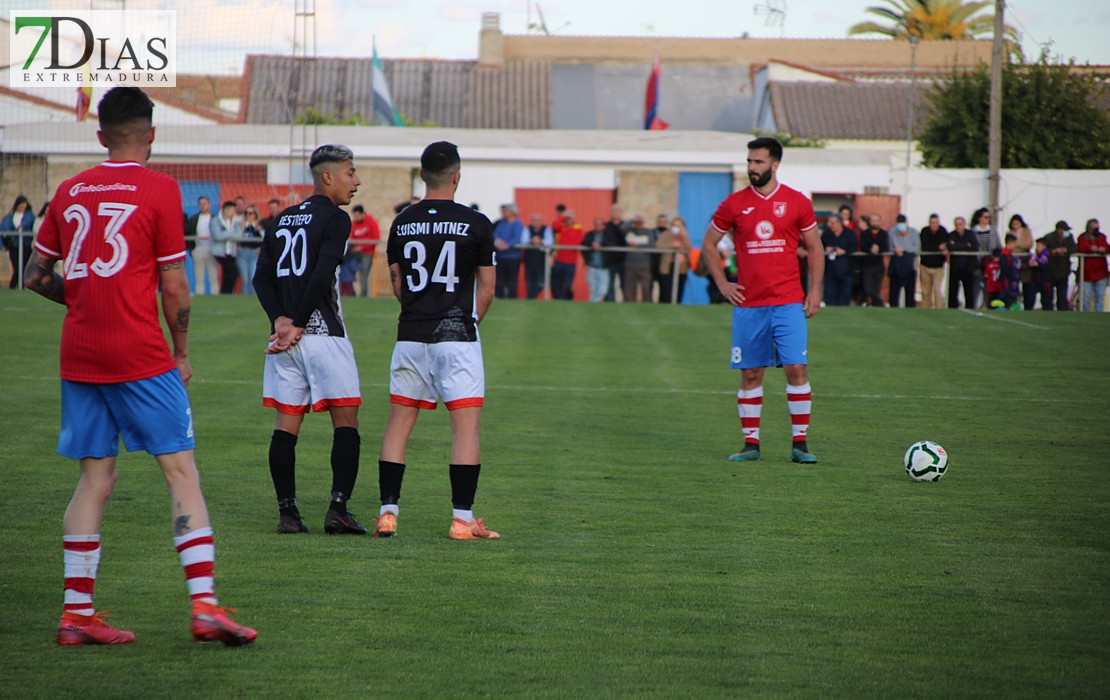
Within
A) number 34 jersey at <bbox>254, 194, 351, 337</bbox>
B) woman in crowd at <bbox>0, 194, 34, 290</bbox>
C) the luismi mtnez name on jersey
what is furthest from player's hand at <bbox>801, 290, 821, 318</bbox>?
woman in crowd at <bbox>0, 194, 34, 290</bbox>

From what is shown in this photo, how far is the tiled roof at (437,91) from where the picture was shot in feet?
182

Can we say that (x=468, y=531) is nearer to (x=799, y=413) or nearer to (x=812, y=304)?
(x=799, y=413)

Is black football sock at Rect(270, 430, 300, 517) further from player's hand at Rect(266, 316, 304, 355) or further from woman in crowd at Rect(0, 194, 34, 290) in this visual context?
woman in crowd at Rect(0, 194, 34, 290)

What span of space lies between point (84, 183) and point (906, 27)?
6679 cm

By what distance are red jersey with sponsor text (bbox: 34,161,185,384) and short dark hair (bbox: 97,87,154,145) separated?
116mm

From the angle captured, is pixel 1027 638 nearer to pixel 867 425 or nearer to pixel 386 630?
pixel 386 630

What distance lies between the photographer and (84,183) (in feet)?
14.1

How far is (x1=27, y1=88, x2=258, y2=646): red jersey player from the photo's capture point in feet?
14.0

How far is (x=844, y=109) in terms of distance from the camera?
165ft

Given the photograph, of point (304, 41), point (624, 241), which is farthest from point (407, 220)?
point (304, 41)

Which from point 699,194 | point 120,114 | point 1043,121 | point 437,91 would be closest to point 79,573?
point 120,114

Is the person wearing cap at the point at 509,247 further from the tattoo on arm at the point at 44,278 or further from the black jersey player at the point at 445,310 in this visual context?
the tattoo on arm at the point at 44,278

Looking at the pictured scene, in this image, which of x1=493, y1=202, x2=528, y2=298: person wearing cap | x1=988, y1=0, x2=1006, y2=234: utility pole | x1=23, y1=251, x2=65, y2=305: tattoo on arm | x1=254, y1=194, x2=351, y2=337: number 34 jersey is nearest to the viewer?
x1=23, y1=251, x2=65, y2=305: tattoo on arm

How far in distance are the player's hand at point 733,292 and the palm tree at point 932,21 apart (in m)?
60.4
